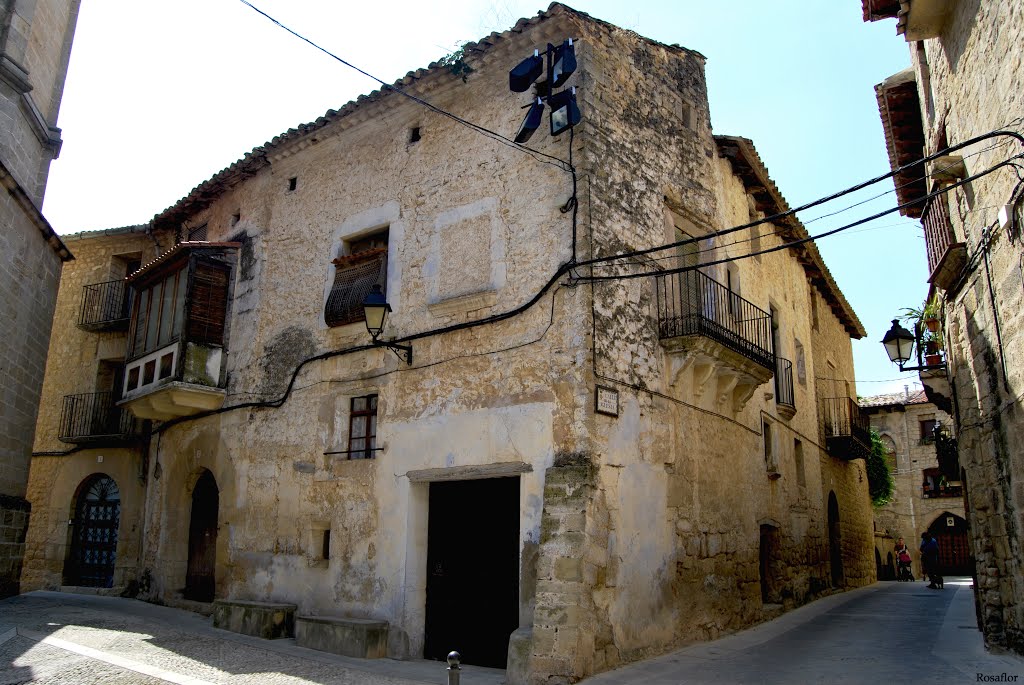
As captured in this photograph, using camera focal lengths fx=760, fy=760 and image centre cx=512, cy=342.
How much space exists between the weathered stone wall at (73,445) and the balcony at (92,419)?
0.26 metres

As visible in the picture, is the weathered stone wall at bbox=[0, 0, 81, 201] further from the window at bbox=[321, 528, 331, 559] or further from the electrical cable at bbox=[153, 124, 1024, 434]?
the window at bbox=[321, 528, 331, 559]

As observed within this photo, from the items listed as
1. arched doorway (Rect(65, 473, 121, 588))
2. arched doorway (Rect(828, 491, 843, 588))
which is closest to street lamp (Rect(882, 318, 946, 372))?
arched doorway (Rect(828, 491, 843, 588))

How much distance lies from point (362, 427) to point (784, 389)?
8377mm

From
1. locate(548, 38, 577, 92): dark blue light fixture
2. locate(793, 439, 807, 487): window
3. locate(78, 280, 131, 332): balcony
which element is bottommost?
locate(793, 439, 807, 487): window

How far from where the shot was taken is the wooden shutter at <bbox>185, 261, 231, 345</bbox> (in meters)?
13.3

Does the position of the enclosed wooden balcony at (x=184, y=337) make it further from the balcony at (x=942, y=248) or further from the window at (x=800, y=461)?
the window at (x=800, y=461)

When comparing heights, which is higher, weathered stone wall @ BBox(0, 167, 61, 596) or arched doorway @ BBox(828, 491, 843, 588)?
weathered stone wall @ BBox(0, 167, 61, 596)

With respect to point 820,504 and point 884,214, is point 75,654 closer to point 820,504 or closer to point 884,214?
point 884,214

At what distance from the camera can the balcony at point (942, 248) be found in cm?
898

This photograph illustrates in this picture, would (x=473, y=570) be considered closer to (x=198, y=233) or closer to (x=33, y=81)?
(x=198, y=233)

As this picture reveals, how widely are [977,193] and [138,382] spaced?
13.4 meters

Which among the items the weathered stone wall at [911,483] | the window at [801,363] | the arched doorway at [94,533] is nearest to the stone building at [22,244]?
the arched doorway at [94,533]

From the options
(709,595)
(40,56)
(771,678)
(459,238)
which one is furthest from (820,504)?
(40,56)

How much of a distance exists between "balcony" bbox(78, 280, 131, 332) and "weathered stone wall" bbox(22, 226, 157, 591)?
0.68 ft
